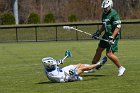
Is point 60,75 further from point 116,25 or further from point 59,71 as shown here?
point 116,25

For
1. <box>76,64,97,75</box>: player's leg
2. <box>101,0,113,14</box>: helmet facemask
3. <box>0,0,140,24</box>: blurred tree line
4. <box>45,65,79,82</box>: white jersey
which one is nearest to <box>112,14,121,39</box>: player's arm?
<box>101,0,113,14</box>: helmet facemask

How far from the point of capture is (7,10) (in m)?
70.2

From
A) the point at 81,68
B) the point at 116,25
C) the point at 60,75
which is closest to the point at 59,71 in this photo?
the point at 60,75

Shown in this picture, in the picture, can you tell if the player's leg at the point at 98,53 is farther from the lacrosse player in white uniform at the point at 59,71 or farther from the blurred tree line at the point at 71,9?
the blurred tree line at the point at 71,9

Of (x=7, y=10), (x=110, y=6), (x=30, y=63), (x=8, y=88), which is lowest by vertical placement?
(x=7, y=10)

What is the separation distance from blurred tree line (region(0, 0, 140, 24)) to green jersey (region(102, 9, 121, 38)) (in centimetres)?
5070

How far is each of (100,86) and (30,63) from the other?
8546 mm

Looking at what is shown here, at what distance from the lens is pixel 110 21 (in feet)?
48.3

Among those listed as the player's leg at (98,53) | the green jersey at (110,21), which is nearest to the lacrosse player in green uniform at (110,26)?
the green jersey at (110,21)

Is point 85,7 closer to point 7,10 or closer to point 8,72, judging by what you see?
point 7,10

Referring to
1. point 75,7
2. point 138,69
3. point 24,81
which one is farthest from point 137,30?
point 24,81

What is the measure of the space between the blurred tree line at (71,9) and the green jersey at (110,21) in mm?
50699

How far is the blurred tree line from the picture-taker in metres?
67.4

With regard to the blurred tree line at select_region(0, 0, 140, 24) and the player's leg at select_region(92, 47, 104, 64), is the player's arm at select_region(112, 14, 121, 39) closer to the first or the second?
the player's leg at select_region(92, 47, 104, 64)
